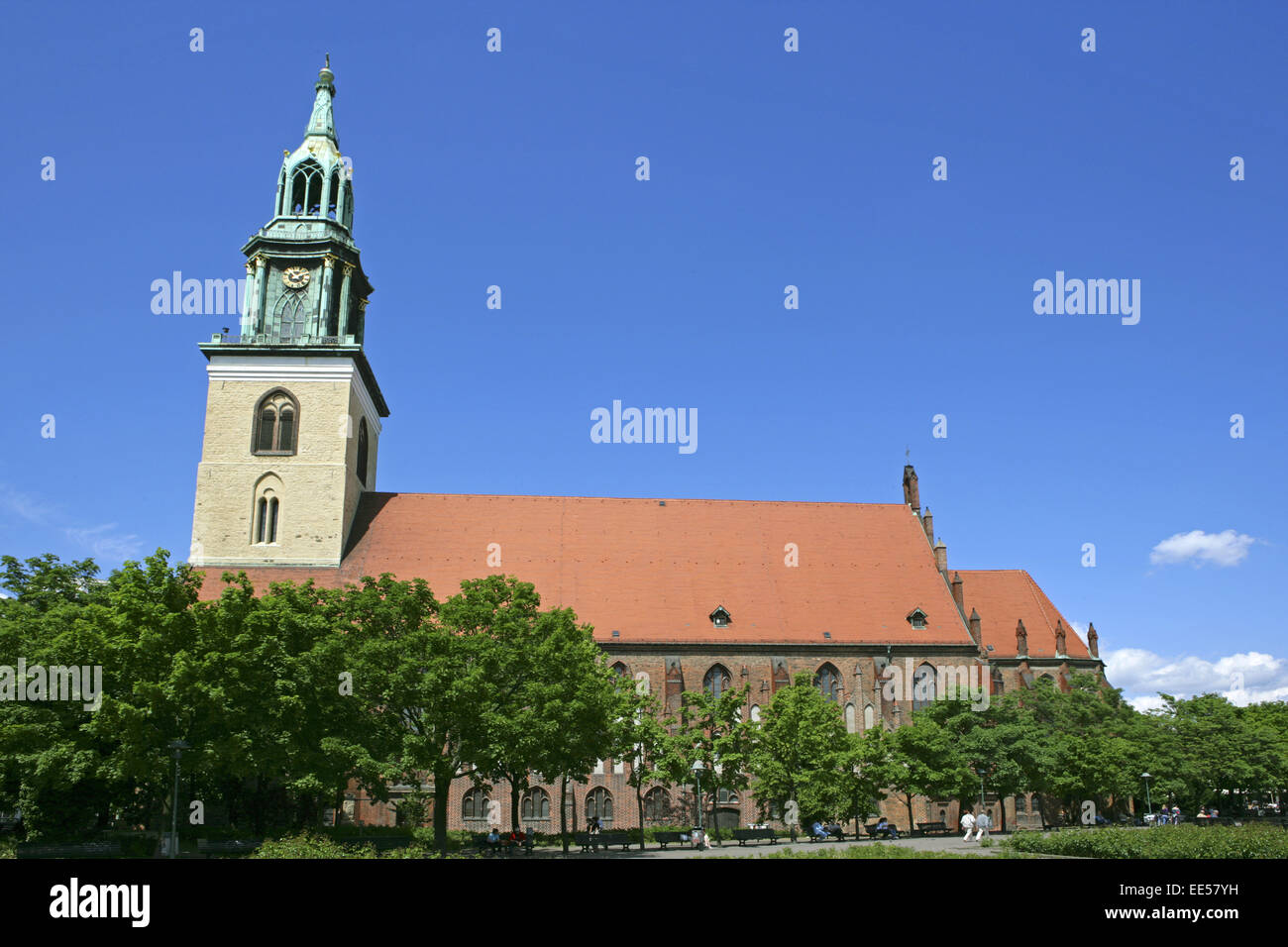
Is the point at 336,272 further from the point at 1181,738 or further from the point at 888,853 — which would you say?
the point at 1181,738

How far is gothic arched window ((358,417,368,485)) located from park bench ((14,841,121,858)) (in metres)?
23.1

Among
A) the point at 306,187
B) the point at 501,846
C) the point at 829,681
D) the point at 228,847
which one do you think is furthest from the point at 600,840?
the point at 306,187

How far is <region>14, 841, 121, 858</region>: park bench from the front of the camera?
95.4 ft

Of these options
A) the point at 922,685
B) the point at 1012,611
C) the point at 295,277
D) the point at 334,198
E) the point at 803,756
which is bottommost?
the point at 803,756

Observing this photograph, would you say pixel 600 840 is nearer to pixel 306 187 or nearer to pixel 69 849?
pixel 69 849

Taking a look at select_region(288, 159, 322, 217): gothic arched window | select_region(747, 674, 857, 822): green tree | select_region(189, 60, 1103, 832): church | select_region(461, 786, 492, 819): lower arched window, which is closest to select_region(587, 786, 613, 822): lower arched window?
select_region(189, 60, 1103, 832): church

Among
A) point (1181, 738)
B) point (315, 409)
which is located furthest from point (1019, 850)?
point (315, 409)

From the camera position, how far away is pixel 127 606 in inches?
1170

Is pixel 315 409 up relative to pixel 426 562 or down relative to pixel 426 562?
up

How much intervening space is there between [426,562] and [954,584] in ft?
88.2

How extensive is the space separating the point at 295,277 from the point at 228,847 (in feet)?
91.8

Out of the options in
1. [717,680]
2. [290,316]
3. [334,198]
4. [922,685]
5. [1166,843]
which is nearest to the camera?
[1166,843]

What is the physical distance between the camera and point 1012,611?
185 ft

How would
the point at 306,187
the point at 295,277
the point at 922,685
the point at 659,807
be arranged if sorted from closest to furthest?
the point at 659,807
the point at 922,685
the point at 295,277
the point at 306,187
